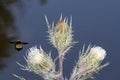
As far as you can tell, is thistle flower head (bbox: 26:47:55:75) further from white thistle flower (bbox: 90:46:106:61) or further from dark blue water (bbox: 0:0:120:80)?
dark blue water (bbox: 0:0:120:80)

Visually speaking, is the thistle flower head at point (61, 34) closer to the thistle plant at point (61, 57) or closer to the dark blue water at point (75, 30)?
the thistle plant at point (61, 57)

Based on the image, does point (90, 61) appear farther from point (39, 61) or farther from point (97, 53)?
point (39, 61)

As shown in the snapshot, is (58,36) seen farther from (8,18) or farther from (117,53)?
(8,18)

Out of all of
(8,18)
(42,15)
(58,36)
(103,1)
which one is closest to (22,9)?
(8,18)

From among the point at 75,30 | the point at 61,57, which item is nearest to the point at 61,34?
the point at 61,57

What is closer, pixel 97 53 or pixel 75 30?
pixel 97 53

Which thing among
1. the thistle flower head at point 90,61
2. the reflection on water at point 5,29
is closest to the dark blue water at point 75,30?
the reflection on water at point 5,29
